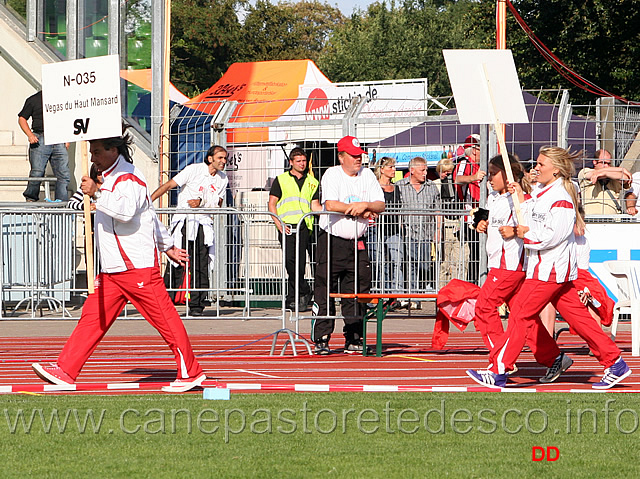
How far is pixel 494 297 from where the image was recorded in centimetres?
963

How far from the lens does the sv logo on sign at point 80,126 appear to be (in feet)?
29.6

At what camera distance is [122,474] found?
5.88 metres

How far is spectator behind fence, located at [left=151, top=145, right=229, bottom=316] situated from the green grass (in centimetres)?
644

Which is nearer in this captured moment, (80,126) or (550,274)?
(550,274)

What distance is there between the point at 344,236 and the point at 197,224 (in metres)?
3.94

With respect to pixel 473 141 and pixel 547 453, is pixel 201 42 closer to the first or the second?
pixel 473 141

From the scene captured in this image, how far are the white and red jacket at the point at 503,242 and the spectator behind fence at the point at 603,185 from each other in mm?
5818

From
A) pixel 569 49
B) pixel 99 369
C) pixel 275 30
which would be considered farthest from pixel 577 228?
pixel 275 30

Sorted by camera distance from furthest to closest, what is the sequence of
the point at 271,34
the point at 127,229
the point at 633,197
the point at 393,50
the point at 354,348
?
1. the point at 393,50
2. the point at 271,34
3. the point at 633,197
4. the point at 354,348
5. the point at 127,229

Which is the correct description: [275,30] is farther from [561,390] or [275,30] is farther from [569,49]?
[561,390]

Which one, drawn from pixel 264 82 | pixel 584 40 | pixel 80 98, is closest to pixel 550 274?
pixel 80 98

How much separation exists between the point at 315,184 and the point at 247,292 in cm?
215

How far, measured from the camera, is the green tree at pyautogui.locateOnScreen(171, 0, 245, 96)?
179 feet

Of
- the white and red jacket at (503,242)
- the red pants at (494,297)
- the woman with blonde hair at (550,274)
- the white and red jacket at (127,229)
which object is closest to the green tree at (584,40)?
the white and red jacket at (503,242)
